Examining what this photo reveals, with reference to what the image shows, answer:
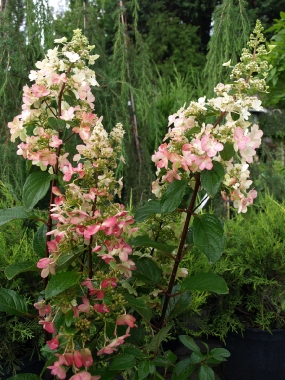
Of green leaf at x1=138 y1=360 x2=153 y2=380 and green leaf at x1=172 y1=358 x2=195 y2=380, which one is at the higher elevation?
green leaf at x1=138 y1=360 x2=153 y2=380

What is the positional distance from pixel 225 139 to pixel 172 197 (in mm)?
155

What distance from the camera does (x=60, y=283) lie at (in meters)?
0.80

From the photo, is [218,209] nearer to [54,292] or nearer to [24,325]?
[24,325]

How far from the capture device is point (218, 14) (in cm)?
217

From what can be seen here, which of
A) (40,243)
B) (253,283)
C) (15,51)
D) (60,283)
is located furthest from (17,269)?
(15,51)

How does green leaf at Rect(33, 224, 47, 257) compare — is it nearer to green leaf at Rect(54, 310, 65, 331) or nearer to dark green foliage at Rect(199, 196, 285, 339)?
green leaf at Rect(54, 310, 65, 331)

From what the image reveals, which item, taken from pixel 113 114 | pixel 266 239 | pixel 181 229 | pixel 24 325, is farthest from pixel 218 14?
pixel 24 325

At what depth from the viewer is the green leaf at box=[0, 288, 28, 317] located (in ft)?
3.19

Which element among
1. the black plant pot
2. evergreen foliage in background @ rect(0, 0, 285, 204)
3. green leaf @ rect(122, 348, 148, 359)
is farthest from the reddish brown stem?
evergreen foliage in background @ rect(0, 0, 285, 204)

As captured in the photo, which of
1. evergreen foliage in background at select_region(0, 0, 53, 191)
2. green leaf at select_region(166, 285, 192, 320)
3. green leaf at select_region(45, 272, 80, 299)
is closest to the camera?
green leaf at select_region(45, 272, 80, 299)

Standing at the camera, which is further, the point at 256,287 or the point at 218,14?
the point at 218,14

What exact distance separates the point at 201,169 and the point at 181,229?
272 mm

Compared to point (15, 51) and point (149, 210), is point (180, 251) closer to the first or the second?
point (149, 210)

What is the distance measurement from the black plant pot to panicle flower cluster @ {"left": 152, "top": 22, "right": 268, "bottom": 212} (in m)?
0.92
